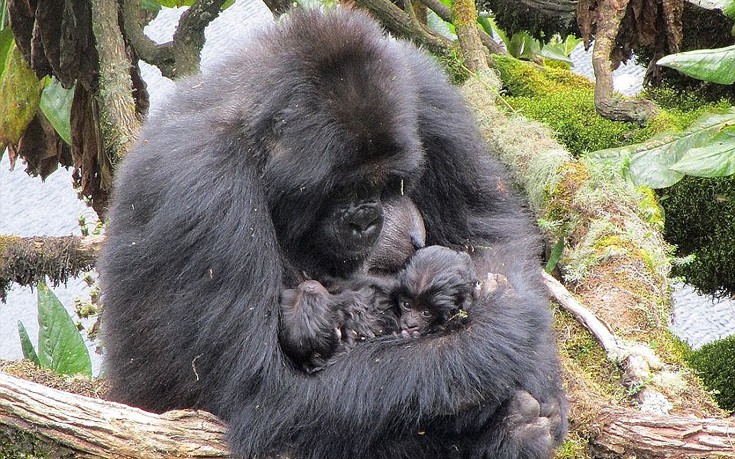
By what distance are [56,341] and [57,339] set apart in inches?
0.6

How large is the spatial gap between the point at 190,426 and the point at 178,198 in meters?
0.93

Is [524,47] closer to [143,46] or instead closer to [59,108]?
[143,46]

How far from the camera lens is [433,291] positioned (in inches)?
150


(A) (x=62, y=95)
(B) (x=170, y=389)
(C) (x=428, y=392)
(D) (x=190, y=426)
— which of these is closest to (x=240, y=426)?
(D) (x=190, y=426)

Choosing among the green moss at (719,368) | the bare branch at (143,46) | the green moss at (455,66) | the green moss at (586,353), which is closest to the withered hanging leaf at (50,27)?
the bare branch at (143,46)

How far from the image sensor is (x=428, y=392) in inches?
142

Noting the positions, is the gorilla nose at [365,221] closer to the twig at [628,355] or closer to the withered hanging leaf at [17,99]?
the twig at [628,355]

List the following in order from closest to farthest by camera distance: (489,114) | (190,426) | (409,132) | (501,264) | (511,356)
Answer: (190,426) → (511,356) → (409,132) → (501,264) → (489,114)

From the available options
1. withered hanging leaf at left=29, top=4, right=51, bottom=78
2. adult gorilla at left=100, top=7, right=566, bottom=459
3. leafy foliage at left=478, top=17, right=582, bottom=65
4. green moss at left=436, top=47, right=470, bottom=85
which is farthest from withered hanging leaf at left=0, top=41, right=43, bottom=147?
leafy foliage at left=478, top=17, right=582, bottom=65

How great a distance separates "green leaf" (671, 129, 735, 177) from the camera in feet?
15.9

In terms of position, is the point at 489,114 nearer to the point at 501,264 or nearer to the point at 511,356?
the point at 501,264

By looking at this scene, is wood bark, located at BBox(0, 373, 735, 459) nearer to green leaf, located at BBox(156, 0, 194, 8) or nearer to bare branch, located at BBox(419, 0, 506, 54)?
green leaf, located at BBox(156, 0, 194, 8)

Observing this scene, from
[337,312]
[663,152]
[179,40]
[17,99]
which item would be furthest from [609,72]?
[17,99]

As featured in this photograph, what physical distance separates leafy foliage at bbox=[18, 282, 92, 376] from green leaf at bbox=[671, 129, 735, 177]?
3.96m
